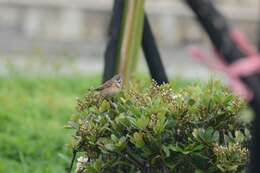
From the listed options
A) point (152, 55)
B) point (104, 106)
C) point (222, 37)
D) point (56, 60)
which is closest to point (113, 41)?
point (152, 55)

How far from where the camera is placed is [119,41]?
5289mm

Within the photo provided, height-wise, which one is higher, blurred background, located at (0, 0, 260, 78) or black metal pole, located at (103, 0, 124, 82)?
blurred background, located at (0, 0, 260, 78)

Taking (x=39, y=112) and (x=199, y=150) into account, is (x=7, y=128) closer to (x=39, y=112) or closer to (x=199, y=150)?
(x=39, y=112)

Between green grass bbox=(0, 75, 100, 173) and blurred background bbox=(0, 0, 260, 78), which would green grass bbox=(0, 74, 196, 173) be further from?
blurred background bbox=(0, 0, 260, 78)

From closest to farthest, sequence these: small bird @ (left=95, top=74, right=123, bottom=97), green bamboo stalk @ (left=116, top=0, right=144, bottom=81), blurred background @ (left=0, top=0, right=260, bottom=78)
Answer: small bird @ (left=95, top=74, right=123, bottom=97) < green bamboo stalk @ (left=116, top=0, right=144, bottom=81) < blurred background @ (left=0, top=0, right=260, bottom=78)

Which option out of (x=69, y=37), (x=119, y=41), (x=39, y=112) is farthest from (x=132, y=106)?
(x=69, y=37)

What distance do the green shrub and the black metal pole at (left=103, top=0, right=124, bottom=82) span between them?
117 cm

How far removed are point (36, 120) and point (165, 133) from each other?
145 inches

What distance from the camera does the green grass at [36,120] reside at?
604 centimetres

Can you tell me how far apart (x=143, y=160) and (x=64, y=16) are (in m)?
13.2

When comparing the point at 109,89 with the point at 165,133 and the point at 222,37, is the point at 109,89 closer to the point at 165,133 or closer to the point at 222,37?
the point at 165,133

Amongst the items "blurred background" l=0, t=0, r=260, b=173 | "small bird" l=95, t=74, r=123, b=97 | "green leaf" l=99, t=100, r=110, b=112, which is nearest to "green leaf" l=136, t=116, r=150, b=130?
"green leaf" l=99, t=100, r=110, b=112

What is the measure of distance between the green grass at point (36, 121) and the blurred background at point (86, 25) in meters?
5.62

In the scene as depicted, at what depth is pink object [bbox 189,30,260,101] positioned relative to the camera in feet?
7.69
